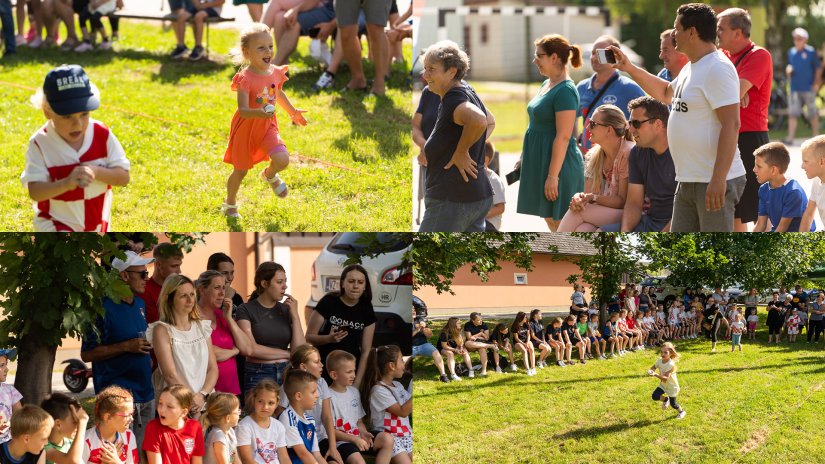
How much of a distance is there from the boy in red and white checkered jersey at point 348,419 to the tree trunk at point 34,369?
4.63 ft

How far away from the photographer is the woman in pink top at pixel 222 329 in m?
5.46

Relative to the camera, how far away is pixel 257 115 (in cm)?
598

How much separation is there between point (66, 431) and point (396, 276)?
6.19 ft

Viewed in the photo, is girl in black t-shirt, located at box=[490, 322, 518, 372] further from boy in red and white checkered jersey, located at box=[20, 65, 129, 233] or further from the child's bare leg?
boy in red and white checkered jersey, located at box=[20, 65, 129, 233]

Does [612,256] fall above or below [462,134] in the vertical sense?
below

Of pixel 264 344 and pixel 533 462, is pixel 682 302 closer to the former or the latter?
pixel 533 462

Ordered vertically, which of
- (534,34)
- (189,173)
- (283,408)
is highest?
(534,34)

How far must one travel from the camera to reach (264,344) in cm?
563

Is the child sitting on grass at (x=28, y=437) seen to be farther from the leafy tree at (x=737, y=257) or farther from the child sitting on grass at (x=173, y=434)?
the leafy tree at (x=737, y=257)

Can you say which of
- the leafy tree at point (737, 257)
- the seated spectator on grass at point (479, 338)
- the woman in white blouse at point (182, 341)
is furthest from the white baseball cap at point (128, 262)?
the leafy tree at point (737, 257)

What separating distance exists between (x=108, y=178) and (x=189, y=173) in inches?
89.6

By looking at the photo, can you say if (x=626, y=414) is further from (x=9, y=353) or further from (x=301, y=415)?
(x=9, y=353)

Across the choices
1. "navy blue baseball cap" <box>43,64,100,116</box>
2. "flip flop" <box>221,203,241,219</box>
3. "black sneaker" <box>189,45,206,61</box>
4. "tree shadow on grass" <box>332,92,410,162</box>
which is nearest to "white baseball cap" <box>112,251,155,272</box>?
"flip flop" <box>221,203,241,219</box>

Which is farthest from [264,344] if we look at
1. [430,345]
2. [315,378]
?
[430,345]
